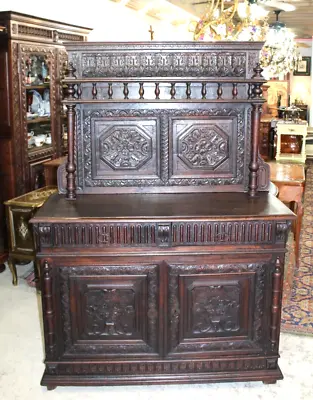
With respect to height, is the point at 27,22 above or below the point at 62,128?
above

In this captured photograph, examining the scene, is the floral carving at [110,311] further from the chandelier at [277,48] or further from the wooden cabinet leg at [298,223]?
the chandelier at [277,48]

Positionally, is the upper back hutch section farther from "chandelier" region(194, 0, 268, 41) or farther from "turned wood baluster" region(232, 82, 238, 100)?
"chandelier" region(194, 0, 268, 41)

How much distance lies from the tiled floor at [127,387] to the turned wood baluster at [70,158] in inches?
37.8

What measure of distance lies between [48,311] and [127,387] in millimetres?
583

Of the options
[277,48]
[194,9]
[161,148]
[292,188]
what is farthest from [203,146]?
[194,9]

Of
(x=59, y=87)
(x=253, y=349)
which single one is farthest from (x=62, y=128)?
(x=253, y=349)

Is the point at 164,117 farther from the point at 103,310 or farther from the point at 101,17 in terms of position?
the point at 101,17

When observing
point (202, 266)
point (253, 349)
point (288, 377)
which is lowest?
point (288, 377)

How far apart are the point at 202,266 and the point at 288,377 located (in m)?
0.82

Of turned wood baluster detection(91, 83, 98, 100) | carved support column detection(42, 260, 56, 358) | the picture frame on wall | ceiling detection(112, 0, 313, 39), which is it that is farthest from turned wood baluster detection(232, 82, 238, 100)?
the picture frame on wall

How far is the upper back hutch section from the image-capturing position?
2697mm

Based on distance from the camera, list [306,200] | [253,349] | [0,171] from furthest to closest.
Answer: [306,200]
[0,171]
[253,349]

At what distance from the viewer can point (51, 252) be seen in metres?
2.41

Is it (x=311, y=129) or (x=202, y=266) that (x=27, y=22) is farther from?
(x=311, y=129)
